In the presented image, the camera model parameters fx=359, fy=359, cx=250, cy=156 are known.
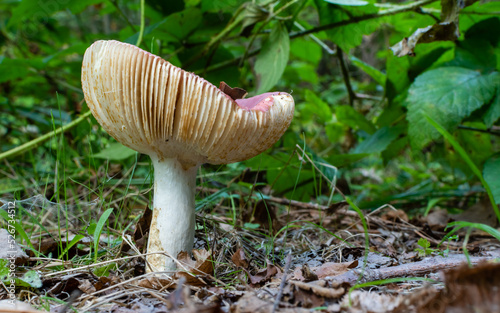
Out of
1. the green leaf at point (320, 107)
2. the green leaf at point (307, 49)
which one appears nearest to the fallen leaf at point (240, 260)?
the green leaf at point (320, 107)

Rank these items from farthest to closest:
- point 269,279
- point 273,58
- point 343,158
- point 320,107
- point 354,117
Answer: point 320,107 → point 354,117 → point 343,158 → point 273,58 → point 269,279

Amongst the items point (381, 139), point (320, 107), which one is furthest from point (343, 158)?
point (320, 107)

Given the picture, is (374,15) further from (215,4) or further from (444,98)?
(215,4)

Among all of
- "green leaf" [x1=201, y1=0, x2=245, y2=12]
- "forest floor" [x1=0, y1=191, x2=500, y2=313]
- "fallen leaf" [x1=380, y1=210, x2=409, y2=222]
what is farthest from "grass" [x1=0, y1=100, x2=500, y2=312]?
"green leaf" [x1=201, y1=0, x2=245, y2=12]

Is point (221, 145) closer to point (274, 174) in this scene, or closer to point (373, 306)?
point (373, 306)

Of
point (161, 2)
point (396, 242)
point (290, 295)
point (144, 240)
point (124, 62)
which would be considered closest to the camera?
point (290, 295)

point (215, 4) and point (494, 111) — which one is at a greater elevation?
point (215, 4)

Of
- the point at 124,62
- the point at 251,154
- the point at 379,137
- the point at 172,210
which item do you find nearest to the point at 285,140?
the point at 379,137
